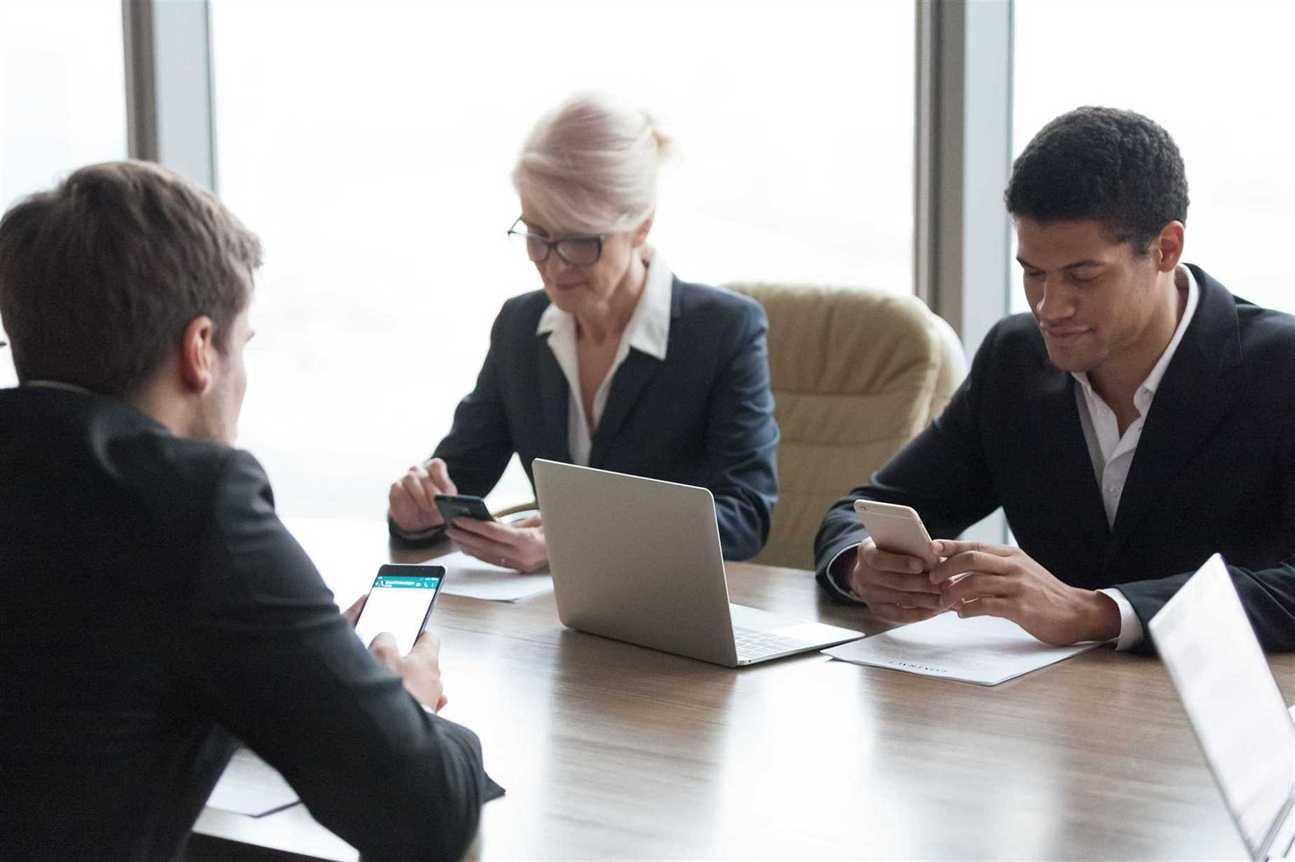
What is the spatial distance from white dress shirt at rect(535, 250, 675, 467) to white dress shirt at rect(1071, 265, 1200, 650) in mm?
906

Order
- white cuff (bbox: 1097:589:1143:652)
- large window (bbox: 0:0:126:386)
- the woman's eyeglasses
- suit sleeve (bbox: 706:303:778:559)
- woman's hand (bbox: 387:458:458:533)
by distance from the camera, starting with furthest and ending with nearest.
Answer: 1. large window (bbox: 0:0:126:386)
2. the woman's eyeglasses
3. suit sleeve (bbox: 706:303:778:559)
4. woman's hand (bbox: 387:458:458:533)
5. white cuff (bbox: 1097:589:1143:652)

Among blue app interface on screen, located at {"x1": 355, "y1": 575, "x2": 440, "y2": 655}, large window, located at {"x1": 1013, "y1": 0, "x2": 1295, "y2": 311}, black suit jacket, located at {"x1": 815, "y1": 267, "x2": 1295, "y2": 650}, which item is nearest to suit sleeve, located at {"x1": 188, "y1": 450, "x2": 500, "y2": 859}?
blue app interface on screen, located at {"x1": 355, "y1": 575, "x2": 440, "y2": 655}

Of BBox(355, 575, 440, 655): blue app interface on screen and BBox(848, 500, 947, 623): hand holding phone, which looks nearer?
BBox(355, 575, 440, 655): blue app interface on screen

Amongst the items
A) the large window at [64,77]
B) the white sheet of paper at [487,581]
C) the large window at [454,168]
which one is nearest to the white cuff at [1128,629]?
the white sheet of paper at [487,581]

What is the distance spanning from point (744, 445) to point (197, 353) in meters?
1.58

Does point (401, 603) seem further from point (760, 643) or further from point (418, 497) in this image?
point (418, 497)

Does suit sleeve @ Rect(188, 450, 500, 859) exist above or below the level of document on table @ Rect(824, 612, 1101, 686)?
above

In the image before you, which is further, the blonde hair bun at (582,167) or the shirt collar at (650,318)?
the shirt collar at (650,318)

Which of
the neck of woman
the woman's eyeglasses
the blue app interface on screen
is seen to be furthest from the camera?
the neck of woman

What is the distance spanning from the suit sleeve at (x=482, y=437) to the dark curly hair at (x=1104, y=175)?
1322mm

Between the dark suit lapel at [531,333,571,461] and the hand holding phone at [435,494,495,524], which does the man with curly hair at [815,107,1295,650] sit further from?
the dark suit lapel at [531,333,571,461]

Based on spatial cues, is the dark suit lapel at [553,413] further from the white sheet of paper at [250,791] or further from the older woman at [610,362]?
the white sheet of paper at [250,791]

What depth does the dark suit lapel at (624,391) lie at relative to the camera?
115 inches

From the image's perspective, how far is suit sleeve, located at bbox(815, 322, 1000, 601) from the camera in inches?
98.1
